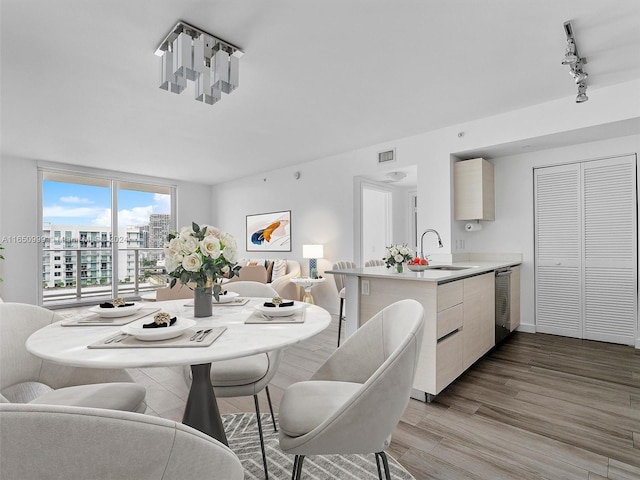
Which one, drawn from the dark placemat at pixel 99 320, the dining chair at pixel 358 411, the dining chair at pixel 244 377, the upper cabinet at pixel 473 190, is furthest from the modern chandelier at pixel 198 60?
the upper cabinet at pixel 473 190

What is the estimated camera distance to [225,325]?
1365 millimetres

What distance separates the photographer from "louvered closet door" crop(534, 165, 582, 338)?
3820 mm

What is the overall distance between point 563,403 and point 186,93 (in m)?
3.87

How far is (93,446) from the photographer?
1.88 ft

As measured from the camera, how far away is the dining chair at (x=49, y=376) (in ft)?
4.29

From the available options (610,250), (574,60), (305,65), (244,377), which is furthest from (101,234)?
(610,250)

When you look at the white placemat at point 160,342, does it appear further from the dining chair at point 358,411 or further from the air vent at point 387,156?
the air vent at point 387,156

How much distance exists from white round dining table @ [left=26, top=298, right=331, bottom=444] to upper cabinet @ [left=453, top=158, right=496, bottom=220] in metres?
3.06

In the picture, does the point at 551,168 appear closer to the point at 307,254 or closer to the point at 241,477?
the point at 307,254

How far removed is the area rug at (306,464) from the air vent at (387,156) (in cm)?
369

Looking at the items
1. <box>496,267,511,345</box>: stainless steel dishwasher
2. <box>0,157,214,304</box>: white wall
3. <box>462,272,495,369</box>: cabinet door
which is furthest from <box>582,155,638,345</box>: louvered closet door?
<box>0,157,214,304</box>: white wall

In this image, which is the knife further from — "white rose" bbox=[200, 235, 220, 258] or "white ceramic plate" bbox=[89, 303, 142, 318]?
"white ceramic plate" bbox=[89, 303, 142, 318]

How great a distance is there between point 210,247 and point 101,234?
613 cm

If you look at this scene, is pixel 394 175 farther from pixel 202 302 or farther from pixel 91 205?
pixel 91 205
